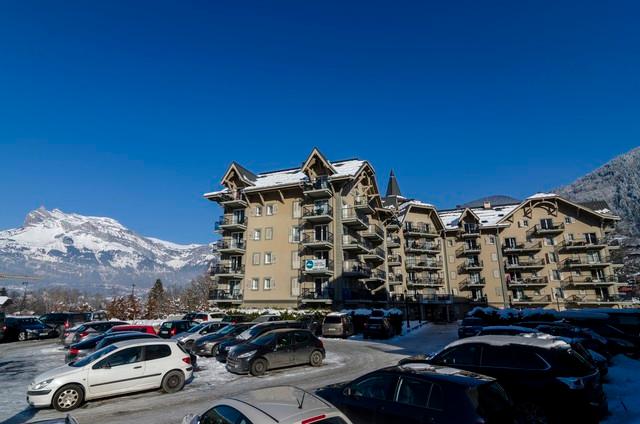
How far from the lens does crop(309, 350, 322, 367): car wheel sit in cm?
1648

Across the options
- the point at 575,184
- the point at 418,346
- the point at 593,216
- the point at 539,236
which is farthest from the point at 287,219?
the point at 575,184

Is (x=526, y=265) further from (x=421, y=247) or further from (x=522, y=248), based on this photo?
(x=421, y=247)

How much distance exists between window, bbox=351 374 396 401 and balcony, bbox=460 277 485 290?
5799 centimetres

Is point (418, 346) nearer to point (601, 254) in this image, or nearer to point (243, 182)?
point (243, 182)

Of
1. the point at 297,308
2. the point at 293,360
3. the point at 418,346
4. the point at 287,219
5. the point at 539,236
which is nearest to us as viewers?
the point at 293,360

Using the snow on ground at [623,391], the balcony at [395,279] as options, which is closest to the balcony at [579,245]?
the balcony at [395,279]

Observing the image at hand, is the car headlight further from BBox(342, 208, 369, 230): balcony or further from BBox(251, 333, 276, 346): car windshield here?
BBox(342, 208, 369, 230): balcony

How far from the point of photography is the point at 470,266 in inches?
2365

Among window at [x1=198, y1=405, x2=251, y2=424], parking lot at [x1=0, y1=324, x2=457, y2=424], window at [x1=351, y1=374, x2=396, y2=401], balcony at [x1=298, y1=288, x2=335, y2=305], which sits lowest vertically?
parking lot at [x1=0, y1=324, x2=457, y2=424]

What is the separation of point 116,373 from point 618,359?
19945mm

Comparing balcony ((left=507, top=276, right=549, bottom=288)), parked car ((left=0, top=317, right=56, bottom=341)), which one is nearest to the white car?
parked car ((left=0, top=317, right=56, bottom=341))

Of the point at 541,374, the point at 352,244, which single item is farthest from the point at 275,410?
the point at 352,244

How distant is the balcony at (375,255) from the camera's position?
44438 mm

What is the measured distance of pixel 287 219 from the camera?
143 ft
